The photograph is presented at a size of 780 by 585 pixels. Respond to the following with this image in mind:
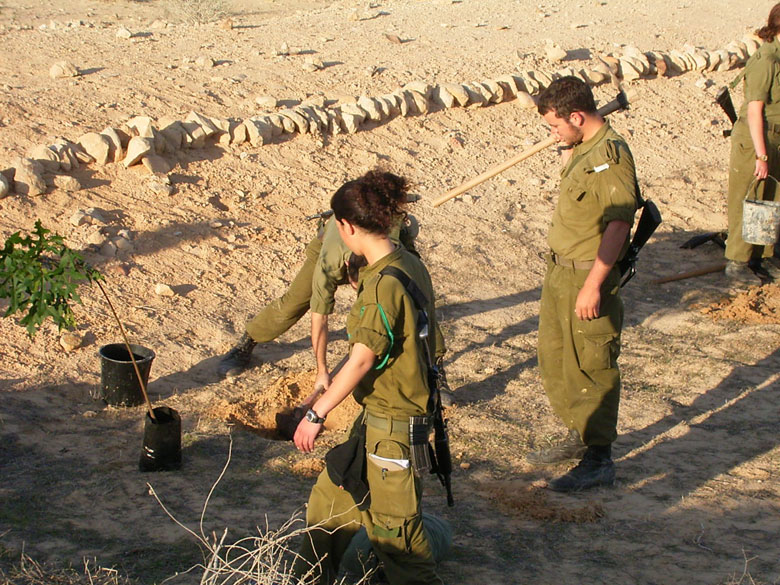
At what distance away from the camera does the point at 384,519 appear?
10.5ft

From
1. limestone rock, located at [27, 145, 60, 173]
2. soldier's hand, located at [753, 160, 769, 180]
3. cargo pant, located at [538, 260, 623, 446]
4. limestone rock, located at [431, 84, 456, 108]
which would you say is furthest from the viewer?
limestone rock, located at [431, 84, 456, 108]

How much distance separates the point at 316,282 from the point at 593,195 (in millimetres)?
1442

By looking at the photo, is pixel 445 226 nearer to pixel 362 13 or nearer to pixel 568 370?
pixel 568 370

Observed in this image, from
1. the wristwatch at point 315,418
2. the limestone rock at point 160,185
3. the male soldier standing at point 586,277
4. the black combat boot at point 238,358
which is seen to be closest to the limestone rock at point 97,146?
the limestone rock at point 160,185

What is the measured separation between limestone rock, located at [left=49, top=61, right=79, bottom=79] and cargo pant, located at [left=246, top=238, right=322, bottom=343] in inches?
176

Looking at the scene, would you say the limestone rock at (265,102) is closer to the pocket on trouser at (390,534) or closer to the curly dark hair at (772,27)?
the curly dark hair at (772,27)

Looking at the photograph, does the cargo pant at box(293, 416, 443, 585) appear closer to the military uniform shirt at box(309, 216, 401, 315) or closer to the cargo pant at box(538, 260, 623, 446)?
the military uniform shirt at box(309, 216, 401, 315)

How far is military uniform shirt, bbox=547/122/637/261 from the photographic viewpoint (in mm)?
4258

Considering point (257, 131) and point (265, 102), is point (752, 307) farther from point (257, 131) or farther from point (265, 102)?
point (265, 102)

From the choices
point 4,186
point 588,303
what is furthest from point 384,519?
point 4,186

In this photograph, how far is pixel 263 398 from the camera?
562cm

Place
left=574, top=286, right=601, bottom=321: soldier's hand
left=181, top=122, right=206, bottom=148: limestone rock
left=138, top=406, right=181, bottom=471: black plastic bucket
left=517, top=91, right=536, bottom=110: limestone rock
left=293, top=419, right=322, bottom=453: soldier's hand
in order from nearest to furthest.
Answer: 1. left=293, top=419, right=322, bottom=453: soldier's hand
2. left=574, top=286, right=601, bottom=321: soldier's hand
3. left=138, top=406, right=181, bottom=471: black plastic bucket
4. left=181, top=122, right=206, bottom=148: limestone rock
5. left=517, top=91, right=536, bottom=110: limestone rock

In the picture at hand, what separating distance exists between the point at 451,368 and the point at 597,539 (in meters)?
2.20

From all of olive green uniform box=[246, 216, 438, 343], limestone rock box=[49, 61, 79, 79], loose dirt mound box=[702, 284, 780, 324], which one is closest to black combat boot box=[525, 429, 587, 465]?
olive green uniform box=[246, 216, 438, 343]
